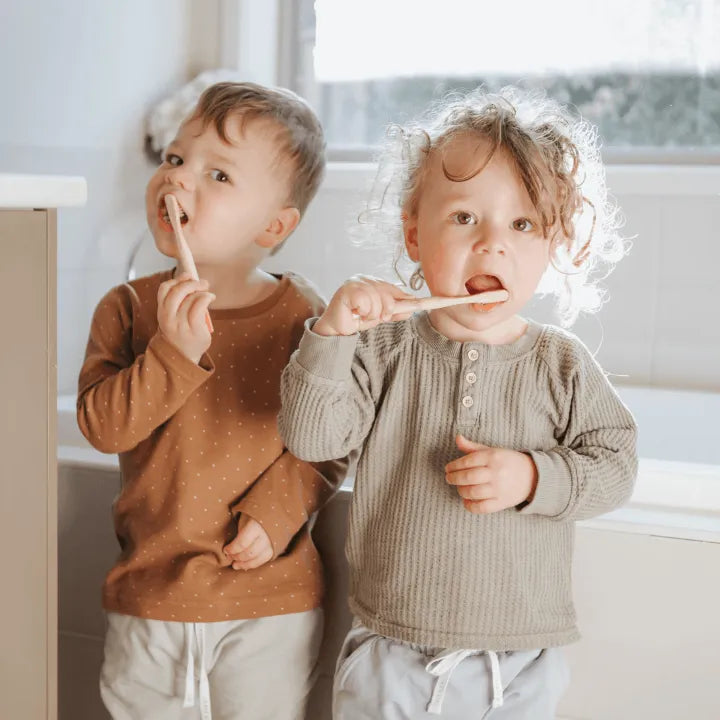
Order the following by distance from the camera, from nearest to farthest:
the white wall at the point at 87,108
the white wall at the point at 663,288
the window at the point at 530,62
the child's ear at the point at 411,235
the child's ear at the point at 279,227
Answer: the child's ear at the point at 411,235
the child's ear at the point at 279,227
the white wall at the point at 87,108
the white wall at the point at 663,288
the window at the point at 530,62

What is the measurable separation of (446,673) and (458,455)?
7.3 inches

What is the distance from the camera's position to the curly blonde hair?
36.9 inches

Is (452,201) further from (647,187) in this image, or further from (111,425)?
(647,187)

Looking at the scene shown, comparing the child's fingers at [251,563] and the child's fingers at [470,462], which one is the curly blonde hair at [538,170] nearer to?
the child's fingers at [470,462]

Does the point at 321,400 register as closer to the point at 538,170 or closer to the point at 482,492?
the point at 482,492

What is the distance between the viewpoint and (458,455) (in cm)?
96

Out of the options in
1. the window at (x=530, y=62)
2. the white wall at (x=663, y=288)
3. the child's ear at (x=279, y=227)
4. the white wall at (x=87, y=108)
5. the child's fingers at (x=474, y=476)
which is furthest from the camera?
the window at (x=530, y=62)

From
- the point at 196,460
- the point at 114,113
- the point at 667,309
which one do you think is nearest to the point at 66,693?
the point at 196,460

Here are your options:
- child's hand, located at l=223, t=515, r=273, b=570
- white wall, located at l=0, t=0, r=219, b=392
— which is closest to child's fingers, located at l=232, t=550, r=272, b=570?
child's hand, located at l=223, t=515, r=273, b=570

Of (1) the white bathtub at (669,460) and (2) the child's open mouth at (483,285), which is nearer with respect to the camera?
(2) the child's open mouth at (483,285)

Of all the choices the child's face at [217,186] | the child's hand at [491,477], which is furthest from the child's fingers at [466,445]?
the child's face at [217,186]

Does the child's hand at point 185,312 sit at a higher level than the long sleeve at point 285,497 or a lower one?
higher

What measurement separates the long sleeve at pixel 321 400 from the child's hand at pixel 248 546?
14cm

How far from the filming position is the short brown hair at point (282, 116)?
3.54ft
